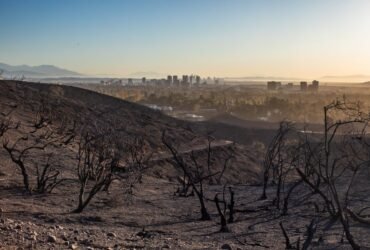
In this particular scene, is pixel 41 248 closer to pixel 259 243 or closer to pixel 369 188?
pixel 259 243

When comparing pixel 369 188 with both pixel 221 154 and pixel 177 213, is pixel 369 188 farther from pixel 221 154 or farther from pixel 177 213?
pixel 221 154

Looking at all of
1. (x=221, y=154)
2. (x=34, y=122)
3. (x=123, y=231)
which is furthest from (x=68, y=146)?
(x=123, y=231)

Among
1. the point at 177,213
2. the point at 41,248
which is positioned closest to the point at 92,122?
the point at 177,213

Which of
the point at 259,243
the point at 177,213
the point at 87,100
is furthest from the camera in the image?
the point at 87,100

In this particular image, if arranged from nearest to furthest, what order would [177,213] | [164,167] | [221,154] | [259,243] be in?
[259,243]
[177,213]
[164,167]
[221,154]

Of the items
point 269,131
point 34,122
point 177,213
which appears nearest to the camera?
point 177,213

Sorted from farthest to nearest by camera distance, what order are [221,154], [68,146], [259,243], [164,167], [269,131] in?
1. [269,131]
2. [221,154]
3. [164,167]
4. [68,146]
5. [259,243]

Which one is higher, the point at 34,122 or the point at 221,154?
the point at 34,122

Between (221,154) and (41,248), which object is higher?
(41,248)

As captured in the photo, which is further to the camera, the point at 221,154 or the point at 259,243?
the point at 221,154
